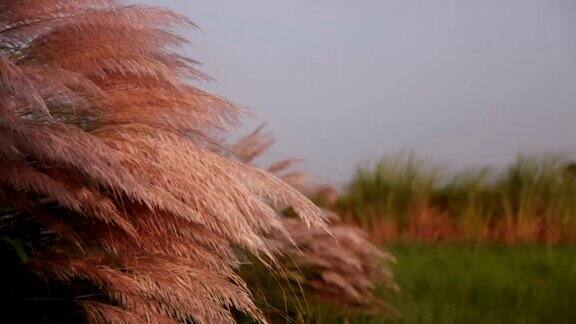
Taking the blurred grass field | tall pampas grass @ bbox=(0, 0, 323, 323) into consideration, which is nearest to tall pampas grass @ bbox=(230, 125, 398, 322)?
the blurred grass field

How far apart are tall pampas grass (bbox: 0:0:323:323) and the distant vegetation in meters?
3.47

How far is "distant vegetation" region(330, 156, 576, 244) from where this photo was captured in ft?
18.7

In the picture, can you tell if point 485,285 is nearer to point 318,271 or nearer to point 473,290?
point 473,290

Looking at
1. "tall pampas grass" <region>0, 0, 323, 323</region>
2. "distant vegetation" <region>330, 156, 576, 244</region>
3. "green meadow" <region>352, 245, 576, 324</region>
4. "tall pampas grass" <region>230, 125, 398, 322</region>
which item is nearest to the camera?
"tall pampas grass" <region>0, 0, 323, 323</region>

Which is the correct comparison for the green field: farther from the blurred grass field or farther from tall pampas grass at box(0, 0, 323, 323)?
tall pampas grass at box(0, 0, 323, 323)

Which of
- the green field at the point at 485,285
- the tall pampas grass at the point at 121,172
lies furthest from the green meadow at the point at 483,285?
the tall pampas grass at the point at 121,172

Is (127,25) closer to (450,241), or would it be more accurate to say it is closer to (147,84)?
(147,84)

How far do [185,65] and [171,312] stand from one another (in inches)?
31.7

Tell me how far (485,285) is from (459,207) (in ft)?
7.31

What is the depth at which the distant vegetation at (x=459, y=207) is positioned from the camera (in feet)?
18.7

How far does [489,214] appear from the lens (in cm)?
587

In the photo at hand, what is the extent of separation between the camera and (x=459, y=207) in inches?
235

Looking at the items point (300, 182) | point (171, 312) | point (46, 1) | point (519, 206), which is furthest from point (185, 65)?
point (519, 206)

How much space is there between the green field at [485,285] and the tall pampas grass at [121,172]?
1.35 m
